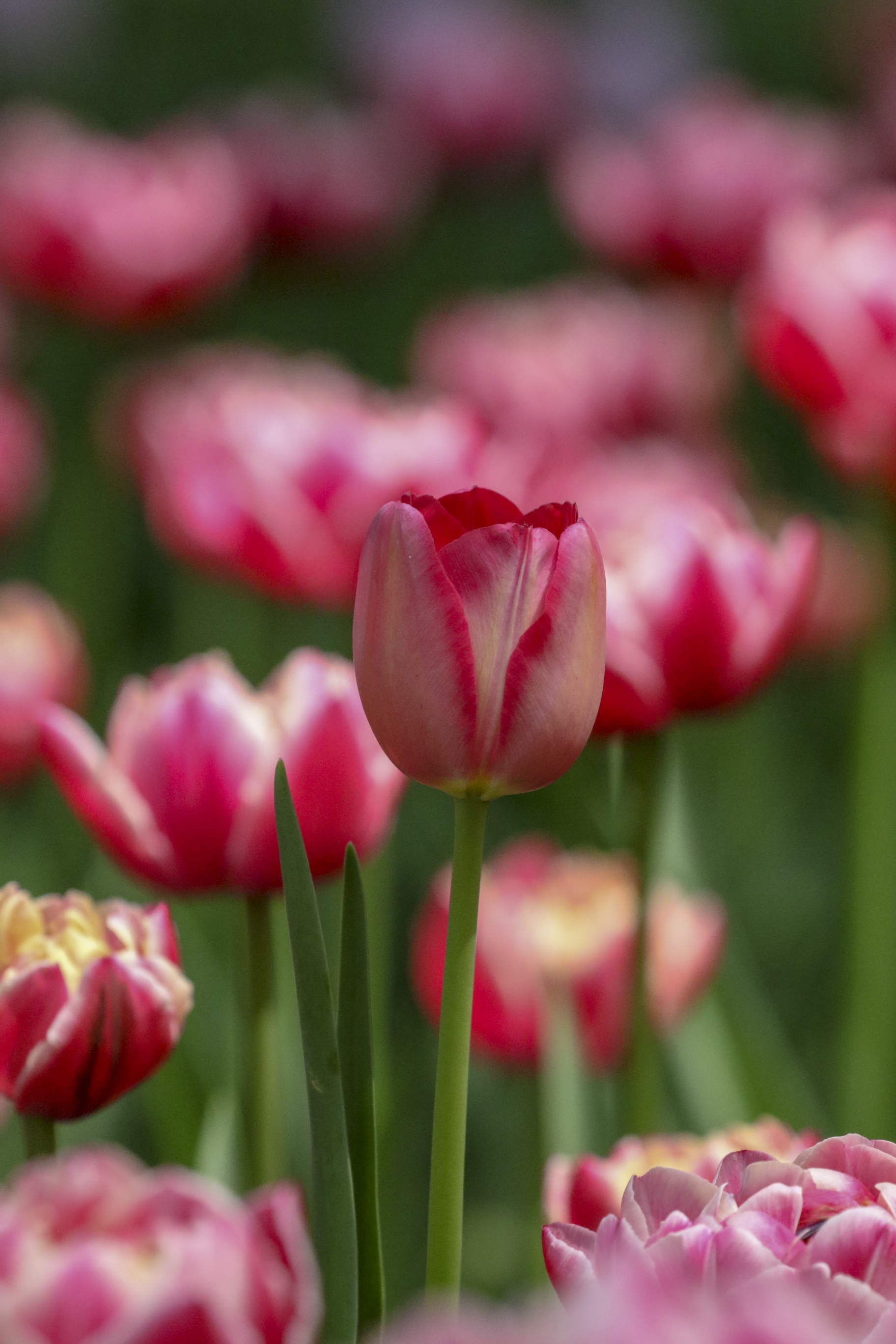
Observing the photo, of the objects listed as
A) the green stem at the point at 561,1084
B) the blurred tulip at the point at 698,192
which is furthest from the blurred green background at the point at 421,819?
the blurred tulip at the point at 698,192

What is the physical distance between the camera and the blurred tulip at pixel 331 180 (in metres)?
1.74

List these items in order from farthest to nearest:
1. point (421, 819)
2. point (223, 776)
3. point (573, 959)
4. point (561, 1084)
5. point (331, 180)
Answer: point (331, 180)
point (421, 819)
point (573, 959)
point (561, 1084)
point (223, 776)

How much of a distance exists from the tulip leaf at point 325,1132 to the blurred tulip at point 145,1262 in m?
0.03

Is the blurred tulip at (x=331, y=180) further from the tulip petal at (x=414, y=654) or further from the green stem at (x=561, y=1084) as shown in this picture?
the tulip petal at (x=414, y=654)

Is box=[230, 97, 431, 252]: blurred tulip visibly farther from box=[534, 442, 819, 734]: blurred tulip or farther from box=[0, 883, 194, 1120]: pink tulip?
box=[0, 883, 194, 1120]: pink tulip

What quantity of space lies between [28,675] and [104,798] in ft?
1.48

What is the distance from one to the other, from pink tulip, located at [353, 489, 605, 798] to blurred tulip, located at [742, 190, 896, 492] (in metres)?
0.48

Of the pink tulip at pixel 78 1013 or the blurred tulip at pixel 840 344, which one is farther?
the blurred tulip at pixel 840 344

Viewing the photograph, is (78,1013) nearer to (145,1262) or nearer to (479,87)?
(145,1262)

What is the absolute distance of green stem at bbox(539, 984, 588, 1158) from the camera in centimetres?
56

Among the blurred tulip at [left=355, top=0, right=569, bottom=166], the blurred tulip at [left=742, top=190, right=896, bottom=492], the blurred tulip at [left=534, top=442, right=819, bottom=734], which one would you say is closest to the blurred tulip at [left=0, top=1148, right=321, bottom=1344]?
the blurred tulip at [left=534, top=442, right=819, bottom=734]

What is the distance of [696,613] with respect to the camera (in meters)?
0.53

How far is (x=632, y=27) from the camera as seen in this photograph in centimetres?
361

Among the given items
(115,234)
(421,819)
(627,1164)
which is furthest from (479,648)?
(115,234)
